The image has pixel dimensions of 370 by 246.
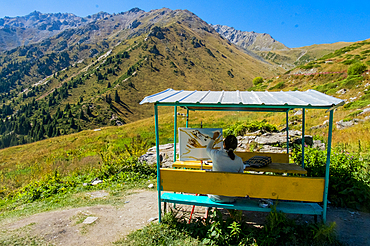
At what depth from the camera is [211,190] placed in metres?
4.71

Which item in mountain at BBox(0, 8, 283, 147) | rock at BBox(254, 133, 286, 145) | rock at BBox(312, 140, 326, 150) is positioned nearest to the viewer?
rock at BBox(312, 140, 326, 150)

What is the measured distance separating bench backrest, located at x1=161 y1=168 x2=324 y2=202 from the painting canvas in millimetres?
1243

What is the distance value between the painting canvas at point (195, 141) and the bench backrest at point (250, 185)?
4.08 ft

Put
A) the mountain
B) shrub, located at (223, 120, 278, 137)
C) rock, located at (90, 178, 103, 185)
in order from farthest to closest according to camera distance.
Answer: the mountain, shrub, located at (223, 120, 278, 137), rock, located at (90, 178, 103, 185)

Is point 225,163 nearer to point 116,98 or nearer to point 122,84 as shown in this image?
point 116,98

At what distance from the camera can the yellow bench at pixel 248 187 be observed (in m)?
4.38

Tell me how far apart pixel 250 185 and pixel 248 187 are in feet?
0.20

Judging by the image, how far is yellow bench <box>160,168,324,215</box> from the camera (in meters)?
4.38

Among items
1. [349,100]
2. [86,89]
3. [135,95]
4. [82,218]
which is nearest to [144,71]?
[135,95]

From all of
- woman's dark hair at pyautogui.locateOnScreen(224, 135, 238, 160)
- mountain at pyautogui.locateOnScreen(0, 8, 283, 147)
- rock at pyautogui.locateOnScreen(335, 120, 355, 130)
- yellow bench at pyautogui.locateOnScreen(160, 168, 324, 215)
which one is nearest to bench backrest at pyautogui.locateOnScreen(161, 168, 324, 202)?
yellow bench at pyautogui.locateOnScreen(160, 168, 324, 215)

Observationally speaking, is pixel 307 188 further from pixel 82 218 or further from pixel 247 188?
pixel 82 218

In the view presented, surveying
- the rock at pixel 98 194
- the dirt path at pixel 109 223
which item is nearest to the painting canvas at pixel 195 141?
the dirt path at pixel 109 223

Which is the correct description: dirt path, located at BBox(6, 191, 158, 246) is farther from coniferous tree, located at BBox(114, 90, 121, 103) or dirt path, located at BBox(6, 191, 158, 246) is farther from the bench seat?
coniferous tree, located at BBox(114, 90, 121, 103)

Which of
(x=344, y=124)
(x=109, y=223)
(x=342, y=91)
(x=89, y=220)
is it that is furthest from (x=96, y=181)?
(x=342, y=91)
